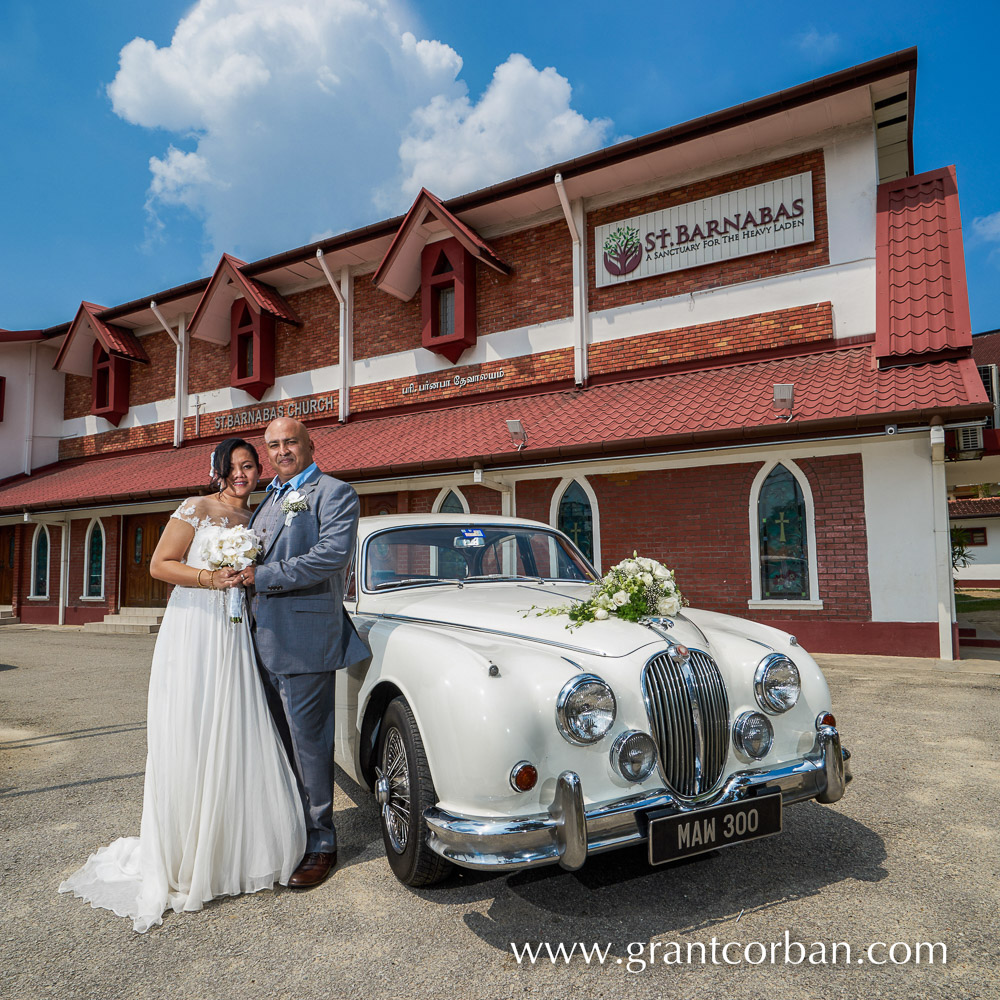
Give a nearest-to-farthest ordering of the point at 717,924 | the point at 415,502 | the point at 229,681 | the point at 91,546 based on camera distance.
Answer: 1. the point at 717,924
2. the point at 229,681
3. the point at 415,502
4. the point at 91,546

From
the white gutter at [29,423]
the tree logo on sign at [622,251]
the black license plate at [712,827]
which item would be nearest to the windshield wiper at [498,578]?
the black license plate at [712,827]

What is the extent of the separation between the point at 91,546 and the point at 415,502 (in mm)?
9558

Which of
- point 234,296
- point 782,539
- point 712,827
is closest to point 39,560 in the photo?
point 234,296

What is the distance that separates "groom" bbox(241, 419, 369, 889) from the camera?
3066mm

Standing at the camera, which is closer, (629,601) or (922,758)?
(629,601)

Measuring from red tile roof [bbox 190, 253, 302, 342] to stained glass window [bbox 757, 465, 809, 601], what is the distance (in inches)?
408

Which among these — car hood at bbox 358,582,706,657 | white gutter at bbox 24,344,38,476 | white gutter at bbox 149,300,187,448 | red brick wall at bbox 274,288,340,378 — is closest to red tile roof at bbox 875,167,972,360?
car hood at bbox 358,582,706,657

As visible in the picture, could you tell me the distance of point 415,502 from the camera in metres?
12.6

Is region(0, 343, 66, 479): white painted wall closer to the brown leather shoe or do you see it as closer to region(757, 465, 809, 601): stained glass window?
region(757, 465, 809, 601): stained glass window

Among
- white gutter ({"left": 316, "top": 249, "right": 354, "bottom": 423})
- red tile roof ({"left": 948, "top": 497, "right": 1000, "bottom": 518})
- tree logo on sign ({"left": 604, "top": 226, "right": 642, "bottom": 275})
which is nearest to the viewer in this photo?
tree logo on sign ({"left": 604, "top": 226, "right": 642, "bottom": 275})

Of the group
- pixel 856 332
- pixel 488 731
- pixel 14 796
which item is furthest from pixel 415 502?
pixel 488 731

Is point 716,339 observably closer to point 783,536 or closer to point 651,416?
point 651,416

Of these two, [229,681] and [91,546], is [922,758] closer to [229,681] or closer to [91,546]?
[229,681]

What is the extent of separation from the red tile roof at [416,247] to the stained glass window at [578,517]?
4215 millimetres
